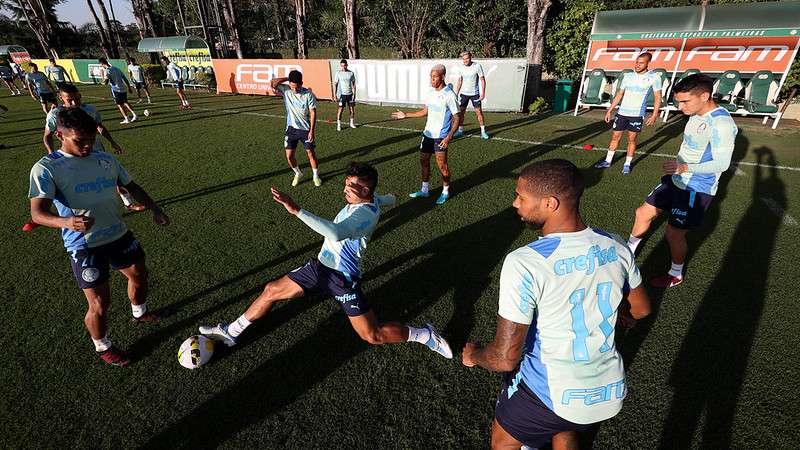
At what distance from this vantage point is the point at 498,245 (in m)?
5.47

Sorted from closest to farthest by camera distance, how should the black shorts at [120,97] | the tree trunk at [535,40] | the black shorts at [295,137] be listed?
the black shorts at [295,137]
the black shorts at [120,97]
the tree trunk at [535,40]

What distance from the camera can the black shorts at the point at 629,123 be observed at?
7969mm

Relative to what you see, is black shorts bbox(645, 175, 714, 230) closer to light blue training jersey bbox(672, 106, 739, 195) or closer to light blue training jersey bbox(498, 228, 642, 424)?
light blue training jersey bbox(672, 106, 739, 195)

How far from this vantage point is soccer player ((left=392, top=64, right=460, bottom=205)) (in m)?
6.42

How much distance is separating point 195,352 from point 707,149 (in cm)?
568

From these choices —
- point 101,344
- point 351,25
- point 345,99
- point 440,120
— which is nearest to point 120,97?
point 345,99

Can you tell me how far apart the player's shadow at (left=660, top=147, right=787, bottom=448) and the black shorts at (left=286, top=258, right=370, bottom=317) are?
253cm

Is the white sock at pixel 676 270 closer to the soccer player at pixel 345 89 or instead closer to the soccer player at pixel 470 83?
the soccer player at pixel 470 83

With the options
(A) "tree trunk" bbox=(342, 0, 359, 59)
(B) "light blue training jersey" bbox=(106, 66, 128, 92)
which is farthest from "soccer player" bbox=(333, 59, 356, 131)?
Answer: (A) "tree trunk" bbox=(342, 0, 359, 59)

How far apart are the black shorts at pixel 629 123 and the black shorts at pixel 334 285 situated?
761 centimetres

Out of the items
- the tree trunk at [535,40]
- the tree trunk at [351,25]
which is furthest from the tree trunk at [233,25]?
the tree trunk at [535,40]

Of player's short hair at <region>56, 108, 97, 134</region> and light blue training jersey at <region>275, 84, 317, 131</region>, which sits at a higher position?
player's short hair at <region>56, 108, 97, 134</region>

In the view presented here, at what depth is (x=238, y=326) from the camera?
357 cm

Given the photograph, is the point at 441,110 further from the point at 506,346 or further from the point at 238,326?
the point at 506,346
